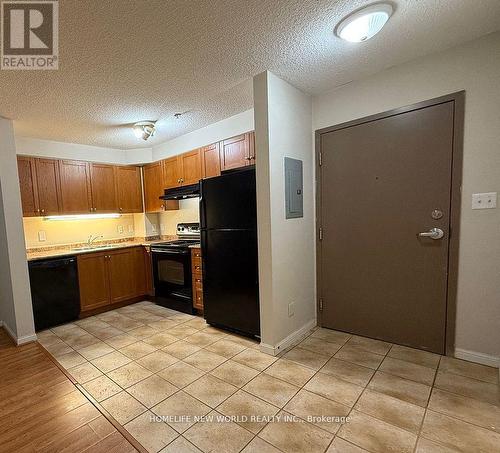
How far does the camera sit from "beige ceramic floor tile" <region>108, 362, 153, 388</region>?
1.95 metres

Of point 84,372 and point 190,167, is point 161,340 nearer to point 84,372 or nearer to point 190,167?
point 84,372

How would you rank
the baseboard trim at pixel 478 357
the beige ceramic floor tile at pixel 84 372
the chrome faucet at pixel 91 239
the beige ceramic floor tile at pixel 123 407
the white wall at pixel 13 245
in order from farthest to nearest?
1. the chrome faucet at pixel 91 239
2. the white wall at pixel 13 245
3. the beige ceramic floor tile at pixel 84 372
4. the baseboard trim at pixel 478 357
5. the beige ceramic floor tile at pixel 123 407

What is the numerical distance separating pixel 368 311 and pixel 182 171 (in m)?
2.89

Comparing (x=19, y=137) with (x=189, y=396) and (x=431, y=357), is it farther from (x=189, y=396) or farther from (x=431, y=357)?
(x=431, y=357)

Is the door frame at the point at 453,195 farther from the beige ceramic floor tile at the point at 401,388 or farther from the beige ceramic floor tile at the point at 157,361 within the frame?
the beige ceramic floor tile at the point at 157,361

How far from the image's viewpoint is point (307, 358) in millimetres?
2180

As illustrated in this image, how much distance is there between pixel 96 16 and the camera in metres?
1.41

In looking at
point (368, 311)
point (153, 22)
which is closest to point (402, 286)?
point (368, 311)

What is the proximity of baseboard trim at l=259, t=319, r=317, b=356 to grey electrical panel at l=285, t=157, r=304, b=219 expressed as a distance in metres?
1.13

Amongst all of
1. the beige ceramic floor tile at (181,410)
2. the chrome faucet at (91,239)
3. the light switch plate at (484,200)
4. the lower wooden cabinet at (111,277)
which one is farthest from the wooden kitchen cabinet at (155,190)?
the light switch plate at (484,200)

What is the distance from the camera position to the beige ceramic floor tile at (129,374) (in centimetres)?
195

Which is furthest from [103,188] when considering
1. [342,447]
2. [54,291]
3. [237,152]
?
[342,447]

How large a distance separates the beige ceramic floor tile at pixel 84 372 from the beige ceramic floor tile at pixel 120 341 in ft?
1.09

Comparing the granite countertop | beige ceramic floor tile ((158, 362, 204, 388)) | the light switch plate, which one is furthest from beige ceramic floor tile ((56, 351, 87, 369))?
the light switch plate
